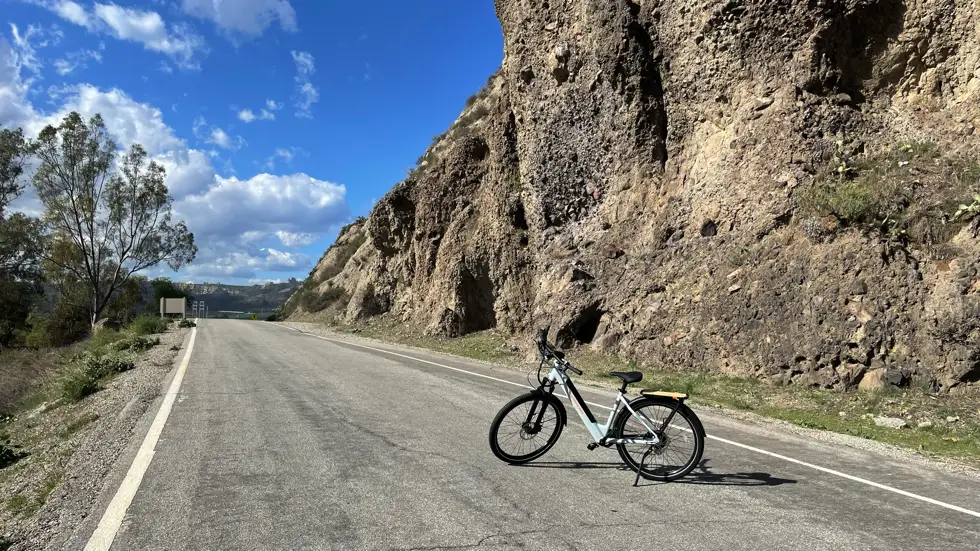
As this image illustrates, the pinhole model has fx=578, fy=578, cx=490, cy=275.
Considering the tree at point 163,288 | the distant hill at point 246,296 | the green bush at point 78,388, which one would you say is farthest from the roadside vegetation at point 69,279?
the distant hill at point 246,296

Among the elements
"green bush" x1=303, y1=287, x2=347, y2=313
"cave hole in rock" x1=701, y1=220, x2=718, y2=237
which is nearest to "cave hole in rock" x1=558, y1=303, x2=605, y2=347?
"cave hole in rock" x1=701, y1=220, x2=718, y2=237

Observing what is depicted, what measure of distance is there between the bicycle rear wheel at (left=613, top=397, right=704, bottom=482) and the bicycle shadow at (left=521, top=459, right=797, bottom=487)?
141 mm

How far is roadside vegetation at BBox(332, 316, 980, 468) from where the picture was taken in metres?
8.24

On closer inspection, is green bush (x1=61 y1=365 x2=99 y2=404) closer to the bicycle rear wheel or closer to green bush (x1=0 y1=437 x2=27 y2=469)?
green bush (x1=0 y1=437 x2=27 y2=469)

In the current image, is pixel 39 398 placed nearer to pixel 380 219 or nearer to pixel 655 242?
pixel 655 242

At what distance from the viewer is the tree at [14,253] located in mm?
34094

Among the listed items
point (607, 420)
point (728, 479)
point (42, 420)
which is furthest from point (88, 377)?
point (728, 479)

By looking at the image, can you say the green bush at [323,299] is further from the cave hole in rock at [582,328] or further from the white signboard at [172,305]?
the cave hole in rock at [582,328]

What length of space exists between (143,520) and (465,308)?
22463mm

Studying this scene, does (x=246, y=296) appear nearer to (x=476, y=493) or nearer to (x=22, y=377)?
(x=22, y=377)

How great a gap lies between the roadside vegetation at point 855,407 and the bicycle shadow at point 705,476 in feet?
10.3

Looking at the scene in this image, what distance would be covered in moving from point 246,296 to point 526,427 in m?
155

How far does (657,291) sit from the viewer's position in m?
16.6

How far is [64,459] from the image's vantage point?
6.67 m
